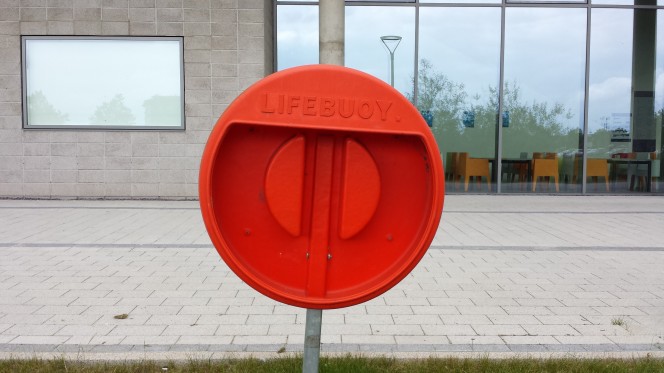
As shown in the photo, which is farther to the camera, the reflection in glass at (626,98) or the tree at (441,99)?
the reflection in glass at (626,98)

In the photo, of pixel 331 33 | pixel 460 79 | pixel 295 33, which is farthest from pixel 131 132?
pixel 331 33

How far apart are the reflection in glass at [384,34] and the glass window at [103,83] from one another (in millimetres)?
3636

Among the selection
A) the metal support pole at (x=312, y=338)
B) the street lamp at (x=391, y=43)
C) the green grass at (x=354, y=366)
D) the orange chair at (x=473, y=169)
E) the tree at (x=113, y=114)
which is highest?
the street lamp at (x=391, y=43)

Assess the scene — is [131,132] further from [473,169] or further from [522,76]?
[522,76]

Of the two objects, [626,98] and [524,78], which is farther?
[626,98]

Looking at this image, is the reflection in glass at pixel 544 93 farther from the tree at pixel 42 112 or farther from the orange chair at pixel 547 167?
the tree at pixel 42 112

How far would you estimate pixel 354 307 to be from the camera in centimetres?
478

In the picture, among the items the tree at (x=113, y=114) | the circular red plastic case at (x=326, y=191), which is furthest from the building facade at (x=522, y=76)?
the circular red plastic case at (x=326, y=191)

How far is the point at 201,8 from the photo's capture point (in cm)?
1100

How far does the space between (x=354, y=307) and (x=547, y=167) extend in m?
9.48

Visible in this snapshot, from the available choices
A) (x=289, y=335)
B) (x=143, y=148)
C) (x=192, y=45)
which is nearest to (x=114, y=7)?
(x=192, y=45)

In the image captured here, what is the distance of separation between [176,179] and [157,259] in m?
4.89

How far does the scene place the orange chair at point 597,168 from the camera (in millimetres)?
13133

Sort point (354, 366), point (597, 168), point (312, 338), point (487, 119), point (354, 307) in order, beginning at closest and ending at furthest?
point (312, 338) < point (354, 366) < point (354, 307) < point (487, 119) < point (597, 168)
